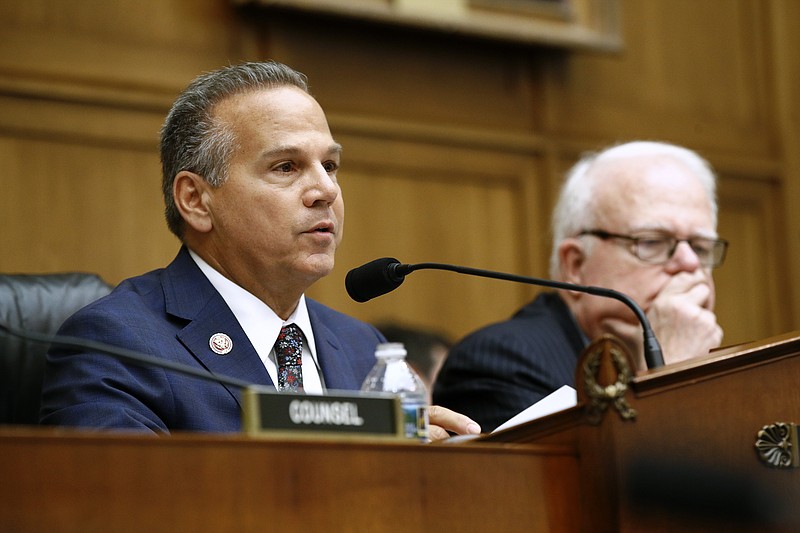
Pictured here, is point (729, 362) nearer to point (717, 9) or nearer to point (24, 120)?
point (24, 120)

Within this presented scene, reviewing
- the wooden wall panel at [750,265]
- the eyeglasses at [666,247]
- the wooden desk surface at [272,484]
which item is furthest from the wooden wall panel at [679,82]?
the wooden desk surface at [272,484]

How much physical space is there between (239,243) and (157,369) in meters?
0.42

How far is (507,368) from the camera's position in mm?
2977

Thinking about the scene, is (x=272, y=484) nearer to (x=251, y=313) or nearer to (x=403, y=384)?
(x=403, y=384)

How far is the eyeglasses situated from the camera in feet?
10.4

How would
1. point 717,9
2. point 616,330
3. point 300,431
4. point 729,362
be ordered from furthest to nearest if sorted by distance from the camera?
point 717,9 < point 616,330 < point 729,362 < point 300,431

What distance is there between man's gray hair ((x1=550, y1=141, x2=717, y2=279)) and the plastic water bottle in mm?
1285

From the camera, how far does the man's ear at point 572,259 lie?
334 centimetres

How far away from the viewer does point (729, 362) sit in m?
1.56

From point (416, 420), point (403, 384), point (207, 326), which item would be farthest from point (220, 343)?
point (416, 420)

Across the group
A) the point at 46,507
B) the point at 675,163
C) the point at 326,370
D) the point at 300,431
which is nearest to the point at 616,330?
the point at 675,163

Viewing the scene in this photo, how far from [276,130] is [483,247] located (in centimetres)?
199

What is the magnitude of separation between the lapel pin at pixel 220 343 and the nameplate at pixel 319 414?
0.94 metres

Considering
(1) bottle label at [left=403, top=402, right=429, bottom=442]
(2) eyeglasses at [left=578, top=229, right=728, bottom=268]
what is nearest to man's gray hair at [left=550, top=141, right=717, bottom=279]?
(2) eyeglasses at [left=578, top=229, right=728, bottom=268]
